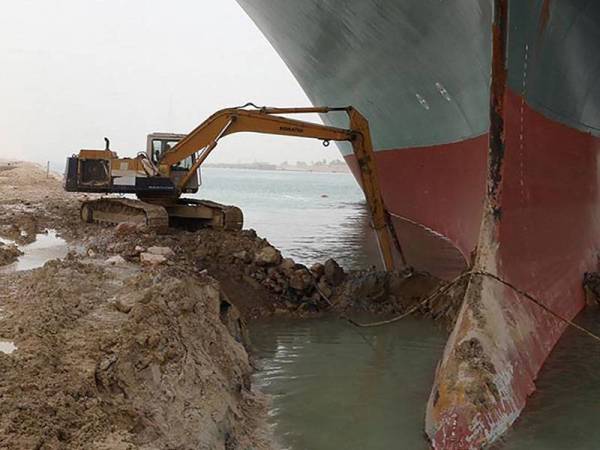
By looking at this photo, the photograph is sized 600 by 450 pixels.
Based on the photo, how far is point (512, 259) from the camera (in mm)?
5434

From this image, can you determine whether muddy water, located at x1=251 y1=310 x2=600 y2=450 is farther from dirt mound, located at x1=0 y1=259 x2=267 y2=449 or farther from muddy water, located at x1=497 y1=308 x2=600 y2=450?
dirt mound, located at x1=0 y1=259 x2=267 y2=449

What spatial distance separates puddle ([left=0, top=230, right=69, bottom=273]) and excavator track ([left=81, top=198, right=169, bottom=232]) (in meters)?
0.94

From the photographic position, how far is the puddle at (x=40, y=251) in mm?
6137

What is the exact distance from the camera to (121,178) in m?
9.50

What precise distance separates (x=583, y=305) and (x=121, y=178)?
7.25 m

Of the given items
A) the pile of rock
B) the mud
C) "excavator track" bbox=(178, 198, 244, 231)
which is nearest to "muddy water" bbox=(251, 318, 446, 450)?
the mud

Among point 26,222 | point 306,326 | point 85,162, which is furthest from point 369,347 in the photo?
point 26,222

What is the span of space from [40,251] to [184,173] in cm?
328

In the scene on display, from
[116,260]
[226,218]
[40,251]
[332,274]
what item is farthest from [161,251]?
[332,274]

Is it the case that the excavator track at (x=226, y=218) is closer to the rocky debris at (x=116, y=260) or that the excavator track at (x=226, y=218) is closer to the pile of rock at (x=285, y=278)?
the pile of rock at (x=285, y=278)

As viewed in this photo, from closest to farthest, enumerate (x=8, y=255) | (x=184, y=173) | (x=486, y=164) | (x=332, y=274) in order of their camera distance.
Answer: (x=8, y=255)
(x=486, y=164)
(x=332, y=274)
(x=184, y=173)

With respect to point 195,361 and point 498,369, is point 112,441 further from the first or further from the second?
point 498,369

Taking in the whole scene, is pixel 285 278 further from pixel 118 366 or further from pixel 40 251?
pixel 118 366

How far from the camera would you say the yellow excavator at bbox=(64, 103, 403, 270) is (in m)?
7.86
